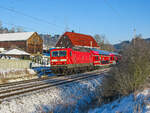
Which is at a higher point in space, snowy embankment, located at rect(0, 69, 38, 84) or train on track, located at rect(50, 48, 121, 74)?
train on track, located at rect(50, 48, 121, 74)

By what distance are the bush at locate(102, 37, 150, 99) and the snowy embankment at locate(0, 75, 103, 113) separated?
1.91 meters

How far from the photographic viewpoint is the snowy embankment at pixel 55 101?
9258 millimetres

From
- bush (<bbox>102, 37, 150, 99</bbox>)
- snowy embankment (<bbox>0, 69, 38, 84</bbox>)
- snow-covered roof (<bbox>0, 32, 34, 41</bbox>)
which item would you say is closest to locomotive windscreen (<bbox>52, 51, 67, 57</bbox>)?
snowy embankment (<bbox>0, 69, 38, 84</bbox>)

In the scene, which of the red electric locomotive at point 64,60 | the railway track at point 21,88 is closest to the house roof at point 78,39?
the red electric locomotive at point 64,60

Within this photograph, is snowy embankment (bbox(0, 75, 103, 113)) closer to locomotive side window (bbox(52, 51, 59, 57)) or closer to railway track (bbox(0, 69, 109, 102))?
railway track (bbox(0, 69, 109, 102))

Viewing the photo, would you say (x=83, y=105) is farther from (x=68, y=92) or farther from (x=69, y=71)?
(x=69, y=71)

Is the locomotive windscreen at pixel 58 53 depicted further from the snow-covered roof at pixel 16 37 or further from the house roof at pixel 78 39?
the snow-covered roof at pixel 16 37

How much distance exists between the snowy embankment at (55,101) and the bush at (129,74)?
6.25 feet

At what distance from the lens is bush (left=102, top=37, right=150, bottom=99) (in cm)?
1052

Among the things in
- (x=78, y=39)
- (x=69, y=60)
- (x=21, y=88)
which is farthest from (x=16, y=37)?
(x=21, y=88)

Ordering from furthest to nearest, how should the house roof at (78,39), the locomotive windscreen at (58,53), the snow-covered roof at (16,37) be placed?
the house roof at (78,39) < the snow-covered roof at (16,37) < the locomotive windscreen at (58,53)

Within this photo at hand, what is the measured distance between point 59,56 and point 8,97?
37.6 feet

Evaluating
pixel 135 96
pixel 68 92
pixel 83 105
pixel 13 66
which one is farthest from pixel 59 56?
pixel 135 96

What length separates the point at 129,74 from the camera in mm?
11062
